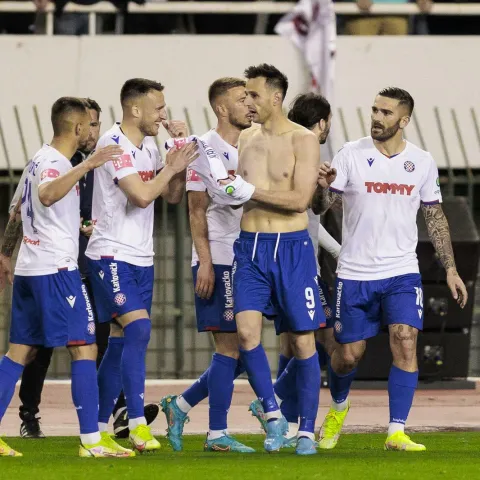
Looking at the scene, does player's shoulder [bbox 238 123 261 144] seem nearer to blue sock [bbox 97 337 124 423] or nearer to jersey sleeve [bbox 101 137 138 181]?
jersey sleeve [bbox 101 137 138 181]

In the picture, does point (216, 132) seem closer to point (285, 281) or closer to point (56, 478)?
point (285, 281)

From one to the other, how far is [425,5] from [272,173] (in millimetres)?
8615

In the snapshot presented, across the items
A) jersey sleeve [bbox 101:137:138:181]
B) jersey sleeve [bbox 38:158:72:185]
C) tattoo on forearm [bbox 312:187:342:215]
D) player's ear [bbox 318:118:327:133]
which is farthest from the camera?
player's ear [bbox 318:118:327:133]

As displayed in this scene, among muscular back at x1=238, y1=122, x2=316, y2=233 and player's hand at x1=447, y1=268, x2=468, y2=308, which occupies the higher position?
muscular back at x1=238, y1=122, x2=316, y2=233

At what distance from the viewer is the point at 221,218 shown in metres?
9.70

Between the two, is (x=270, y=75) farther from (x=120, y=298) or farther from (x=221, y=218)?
(x=120, y=298)

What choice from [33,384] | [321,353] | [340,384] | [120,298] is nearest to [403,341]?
[340,384]

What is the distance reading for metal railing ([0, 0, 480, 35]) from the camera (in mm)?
17266

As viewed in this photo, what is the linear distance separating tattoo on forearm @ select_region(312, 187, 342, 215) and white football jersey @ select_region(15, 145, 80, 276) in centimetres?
162

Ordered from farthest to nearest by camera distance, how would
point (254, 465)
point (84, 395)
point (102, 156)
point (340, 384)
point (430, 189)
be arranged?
point (340, 384) → point (430, 189) → point (84, 395) → point (102, 156) → point (254, 465)

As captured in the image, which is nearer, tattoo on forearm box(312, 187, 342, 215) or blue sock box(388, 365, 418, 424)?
blue sock box(388, 365, 418, 424)

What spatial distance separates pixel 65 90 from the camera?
17.2m

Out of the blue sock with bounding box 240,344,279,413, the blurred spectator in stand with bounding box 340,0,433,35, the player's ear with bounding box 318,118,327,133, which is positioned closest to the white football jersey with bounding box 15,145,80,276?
the blue sock with bounding box 240,344,279,413

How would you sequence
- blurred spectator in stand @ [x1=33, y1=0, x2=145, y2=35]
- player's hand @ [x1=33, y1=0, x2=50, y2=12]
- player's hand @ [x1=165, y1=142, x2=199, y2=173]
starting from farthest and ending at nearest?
blurred spectator in stand @ [x1=33, y1=0, x2=145, y2=35] → player's hand @ [x1=33, y1=0, x2=50, y2=12] → player's hand @ [x1=165, y1=142, x2=199, y2=173]
